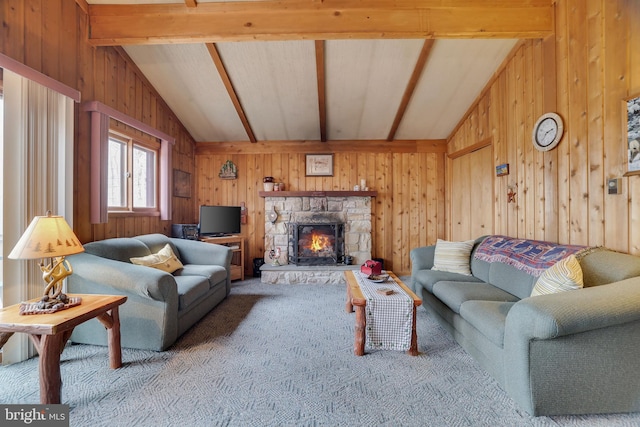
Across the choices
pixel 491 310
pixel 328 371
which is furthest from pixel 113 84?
pixel 491 310

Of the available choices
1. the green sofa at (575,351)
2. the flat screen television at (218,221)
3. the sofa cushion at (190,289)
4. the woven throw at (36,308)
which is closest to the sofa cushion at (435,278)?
the green sofa at (575,351)

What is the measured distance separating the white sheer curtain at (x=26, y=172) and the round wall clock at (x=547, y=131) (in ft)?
14.7

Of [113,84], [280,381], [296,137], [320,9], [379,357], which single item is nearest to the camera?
[280,381]

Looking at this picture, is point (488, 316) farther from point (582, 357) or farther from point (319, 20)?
point (319, 20)

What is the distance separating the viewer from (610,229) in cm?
201

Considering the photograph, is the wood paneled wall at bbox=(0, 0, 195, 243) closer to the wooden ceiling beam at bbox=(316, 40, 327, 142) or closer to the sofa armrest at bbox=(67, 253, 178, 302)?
the sofa armrest at bbox=(67, 253, 178, 302)

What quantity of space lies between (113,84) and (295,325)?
3261 millimetres

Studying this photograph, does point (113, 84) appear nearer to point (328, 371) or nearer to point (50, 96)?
point (50, 96)

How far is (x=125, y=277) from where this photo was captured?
6.66 ft

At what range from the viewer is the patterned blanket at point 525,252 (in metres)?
2.04

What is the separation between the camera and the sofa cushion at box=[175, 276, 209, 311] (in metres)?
2.27

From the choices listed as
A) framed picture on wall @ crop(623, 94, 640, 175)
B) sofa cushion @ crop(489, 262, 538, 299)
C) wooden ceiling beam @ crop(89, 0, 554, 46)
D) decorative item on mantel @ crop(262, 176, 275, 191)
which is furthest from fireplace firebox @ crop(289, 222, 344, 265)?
framed picture on wall @ crop(623, 94, 640, 175)

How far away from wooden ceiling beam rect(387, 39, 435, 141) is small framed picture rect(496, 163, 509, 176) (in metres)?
1.51

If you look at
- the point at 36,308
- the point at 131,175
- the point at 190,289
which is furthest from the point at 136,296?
the point at 131,175
